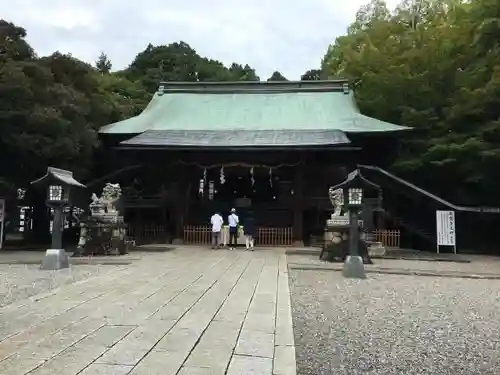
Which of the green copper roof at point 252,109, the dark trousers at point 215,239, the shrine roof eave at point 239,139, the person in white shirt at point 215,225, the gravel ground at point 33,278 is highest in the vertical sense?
the green copper roof at point 252,109

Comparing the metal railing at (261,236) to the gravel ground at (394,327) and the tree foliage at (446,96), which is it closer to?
the tree foliage at (446,96)

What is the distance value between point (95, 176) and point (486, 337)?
1869 centimetres

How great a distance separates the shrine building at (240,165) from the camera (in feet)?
60.7

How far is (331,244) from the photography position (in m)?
13.9

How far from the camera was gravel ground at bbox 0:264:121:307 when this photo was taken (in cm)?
773

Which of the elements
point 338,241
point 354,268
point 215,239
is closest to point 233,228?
point 215,239

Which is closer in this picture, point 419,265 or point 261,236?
point 419,265

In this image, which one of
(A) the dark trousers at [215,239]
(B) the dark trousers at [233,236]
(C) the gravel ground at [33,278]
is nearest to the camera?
(C) the gravel ground at [33,278]

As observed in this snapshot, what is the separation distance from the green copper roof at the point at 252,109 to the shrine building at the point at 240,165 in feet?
→ 0.29

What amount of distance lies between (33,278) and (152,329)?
5533 millimetres

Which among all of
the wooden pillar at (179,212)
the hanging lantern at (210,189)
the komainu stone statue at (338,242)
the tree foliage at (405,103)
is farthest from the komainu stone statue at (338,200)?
the hanging lantern at (210,189)

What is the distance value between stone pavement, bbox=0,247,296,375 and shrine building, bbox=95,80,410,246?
9.70 meters

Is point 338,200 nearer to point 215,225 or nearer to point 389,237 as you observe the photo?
point 215,225

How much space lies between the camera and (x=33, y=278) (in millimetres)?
9617
